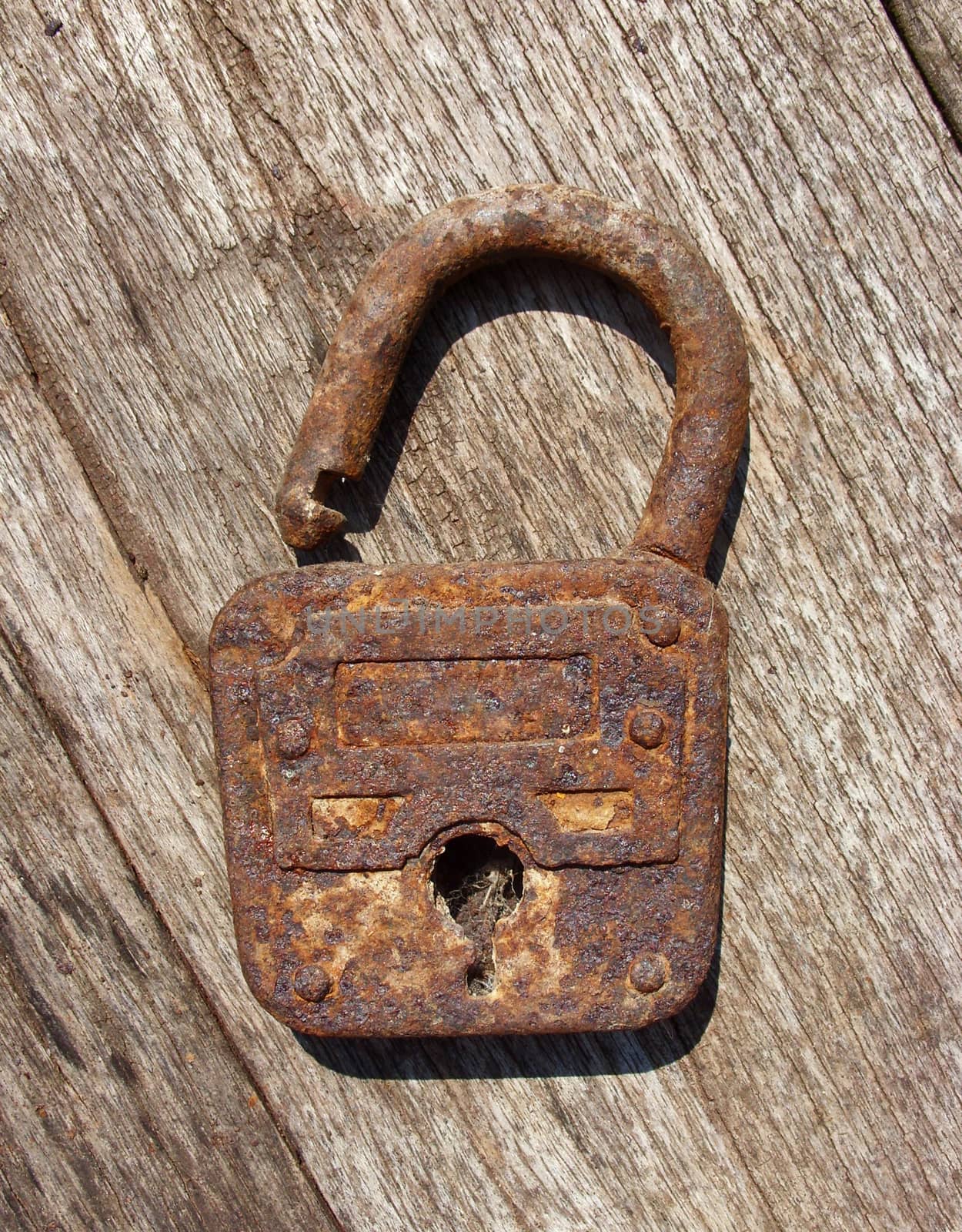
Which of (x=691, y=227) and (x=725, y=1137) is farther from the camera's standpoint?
(x=725, y=1137)

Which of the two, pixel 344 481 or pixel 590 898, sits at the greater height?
pixel 344 481

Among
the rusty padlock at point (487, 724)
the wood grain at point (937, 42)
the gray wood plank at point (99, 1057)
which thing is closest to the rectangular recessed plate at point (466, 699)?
the rusty padlock at point (487, 724)

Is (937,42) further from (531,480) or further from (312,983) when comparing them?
(312,983)

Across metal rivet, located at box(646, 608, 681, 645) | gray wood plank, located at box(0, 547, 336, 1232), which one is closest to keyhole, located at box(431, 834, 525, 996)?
metal rivet, located at box(646, 608, 681, 645)

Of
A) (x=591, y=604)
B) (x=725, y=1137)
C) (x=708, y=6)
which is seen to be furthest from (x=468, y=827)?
(x=708, y=6)

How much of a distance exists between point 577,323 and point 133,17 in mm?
763

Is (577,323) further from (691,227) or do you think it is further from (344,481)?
(344,481)

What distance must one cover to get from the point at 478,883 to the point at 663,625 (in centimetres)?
45

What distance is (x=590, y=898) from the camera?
3.34ft

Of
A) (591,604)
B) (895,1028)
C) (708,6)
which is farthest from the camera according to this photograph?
(895,1028)

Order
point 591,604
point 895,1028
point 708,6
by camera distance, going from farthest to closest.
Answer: point 895,1028, point 708,6, point 591,604

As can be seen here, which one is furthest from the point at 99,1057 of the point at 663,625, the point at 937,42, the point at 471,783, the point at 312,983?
the point at 937,42

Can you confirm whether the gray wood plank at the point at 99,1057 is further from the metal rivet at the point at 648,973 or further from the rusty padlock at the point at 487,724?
the metal rivet at the point at 648,973

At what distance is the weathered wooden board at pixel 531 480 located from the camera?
3.67 ft
